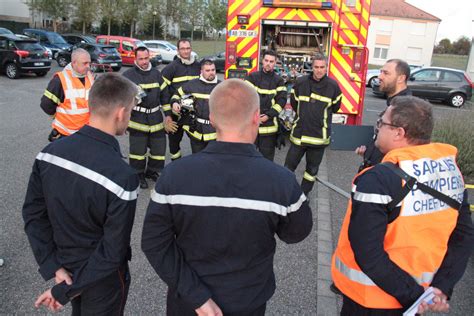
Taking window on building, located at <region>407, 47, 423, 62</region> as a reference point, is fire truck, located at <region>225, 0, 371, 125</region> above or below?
below

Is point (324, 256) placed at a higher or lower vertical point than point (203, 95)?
Answer: lower

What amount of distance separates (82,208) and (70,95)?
2.75 meters

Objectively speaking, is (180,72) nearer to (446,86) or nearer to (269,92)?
(269,92)

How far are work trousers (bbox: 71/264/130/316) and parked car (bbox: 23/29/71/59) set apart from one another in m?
21.4

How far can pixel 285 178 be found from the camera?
1.63 meters

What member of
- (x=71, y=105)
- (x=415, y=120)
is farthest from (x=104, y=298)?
(x=71, y=105)

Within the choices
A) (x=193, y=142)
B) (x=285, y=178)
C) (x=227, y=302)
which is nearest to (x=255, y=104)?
(x=285, y=178)

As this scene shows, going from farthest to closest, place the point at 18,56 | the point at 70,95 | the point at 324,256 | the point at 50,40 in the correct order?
the point at 50,40, the point at 18,56, the point at 70,95, the point at 324,256

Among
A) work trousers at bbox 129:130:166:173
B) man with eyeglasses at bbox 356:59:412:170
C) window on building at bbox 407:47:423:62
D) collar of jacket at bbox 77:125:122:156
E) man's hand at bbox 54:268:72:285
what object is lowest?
work trousers at bbox 129:130:166:173

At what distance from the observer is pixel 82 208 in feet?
5.98

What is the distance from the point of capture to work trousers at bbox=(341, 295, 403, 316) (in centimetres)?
183

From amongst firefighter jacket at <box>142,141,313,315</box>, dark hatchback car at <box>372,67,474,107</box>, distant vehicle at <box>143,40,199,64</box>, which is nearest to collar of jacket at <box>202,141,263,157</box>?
firefighter jacket at <box>142,141,313,315</box>

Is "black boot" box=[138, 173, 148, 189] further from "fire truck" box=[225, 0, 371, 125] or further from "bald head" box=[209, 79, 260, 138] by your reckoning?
"bald head" box=[209, 79, 260, 138]

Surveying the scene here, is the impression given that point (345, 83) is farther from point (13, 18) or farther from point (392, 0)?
point (392, 0)
